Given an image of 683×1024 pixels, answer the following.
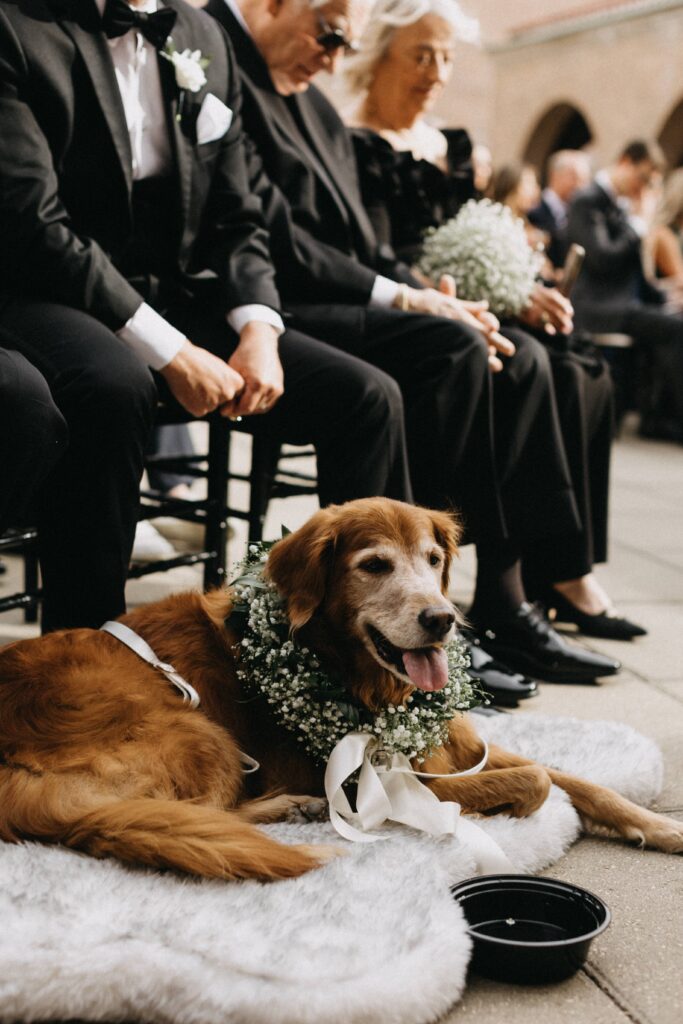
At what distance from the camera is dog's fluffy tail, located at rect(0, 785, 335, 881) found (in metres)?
2.04

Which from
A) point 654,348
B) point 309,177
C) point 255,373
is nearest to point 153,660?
point 255,373

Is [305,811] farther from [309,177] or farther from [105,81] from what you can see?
[309,177]

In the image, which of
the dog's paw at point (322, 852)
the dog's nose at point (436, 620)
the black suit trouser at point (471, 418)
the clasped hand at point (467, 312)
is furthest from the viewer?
the clasped hand at point (467, 312)

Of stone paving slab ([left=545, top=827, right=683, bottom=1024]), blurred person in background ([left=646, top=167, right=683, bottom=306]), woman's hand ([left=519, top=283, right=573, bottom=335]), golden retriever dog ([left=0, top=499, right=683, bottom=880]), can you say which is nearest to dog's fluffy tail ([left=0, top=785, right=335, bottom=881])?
golden retriever dog ([left=0, top=499, right=683, bottom=880])

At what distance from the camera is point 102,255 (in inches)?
118

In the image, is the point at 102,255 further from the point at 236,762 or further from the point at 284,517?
the point at 284,517

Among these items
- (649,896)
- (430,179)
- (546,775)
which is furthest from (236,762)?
(430,179)

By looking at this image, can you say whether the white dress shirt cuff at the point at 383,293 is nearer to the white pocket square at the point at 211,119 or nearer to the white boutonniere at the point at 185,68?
the white pocket square at the point at 211,119

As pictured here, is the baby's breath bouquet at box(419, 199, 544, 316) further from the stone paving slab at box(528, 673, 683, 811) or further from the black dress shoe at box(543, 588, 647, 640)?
the stone paving slab at box(528, 673, 683, 811)

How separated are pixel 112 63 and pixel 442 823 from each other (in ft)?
7.13

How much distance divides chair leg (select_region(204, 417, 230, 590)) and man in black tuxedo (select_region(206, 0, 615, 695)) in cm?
49

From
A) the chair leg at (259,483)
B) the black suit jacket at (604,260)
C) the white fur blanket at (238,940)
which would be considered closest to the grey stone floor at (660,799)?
the white fur blanket at (238,940)

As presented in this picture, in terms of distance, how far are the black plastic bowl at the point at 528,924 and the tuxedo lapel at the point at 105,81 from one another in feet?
6.96

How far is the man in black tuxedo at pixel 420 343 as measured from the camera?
361 cm
